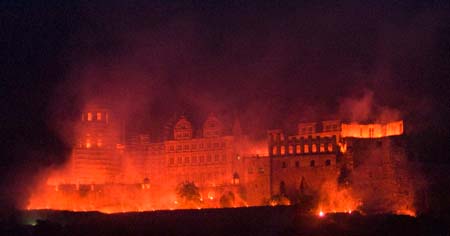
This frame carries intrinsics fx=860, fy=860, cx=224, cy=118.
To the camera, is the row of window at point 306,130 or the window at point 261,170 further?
the window at point 261,170

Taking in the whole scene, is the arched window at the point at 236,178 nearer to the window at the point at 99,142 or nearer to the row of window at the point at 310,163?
the row of window at the point at 310,163

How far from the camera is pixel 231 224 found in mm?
66562

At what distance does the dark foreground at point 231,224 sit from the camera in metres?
63.5

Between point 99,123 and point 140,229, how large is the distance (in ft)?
69.6

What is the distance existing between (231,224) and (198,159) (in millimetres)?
15720

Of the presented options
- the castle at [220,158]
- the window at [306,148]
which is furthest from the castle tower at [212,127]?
the window at [306,148]

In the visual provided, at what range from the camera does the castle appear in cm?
7038

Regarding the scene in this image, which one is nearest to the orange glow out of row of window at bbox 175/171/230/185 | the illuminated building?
row of window at bbox 175/171/230/185

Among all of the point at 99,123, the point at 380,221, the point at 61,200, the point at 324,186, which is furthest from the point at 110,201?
the point at 380,221

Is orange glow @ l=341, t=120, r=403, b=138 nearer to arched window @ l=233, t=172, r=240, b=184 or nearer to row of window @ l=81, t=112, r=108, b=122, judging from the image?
arched window @ l=233, t=172, r=240, b=184

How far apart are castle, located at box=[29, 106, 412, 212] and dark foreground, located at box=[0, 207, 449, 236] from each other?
5.01 meters

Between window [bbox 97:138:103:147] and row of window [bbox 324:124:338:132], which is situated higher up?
row of window [bbox 324:124:338:132]

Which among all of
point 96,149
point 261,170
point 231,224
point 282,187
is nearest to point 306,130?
point 261,170

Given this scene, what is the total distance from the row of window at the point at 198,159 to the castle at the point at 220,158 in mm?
93
